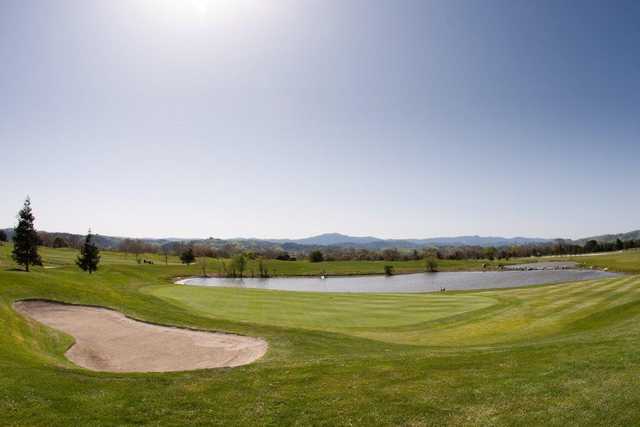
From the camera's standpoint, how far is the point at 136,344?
62.1 ft

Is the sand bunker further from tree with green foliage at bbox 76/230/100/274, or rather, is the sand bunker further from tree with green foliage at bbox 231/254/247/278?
tree with green foliage at bbox 231/254/247/278

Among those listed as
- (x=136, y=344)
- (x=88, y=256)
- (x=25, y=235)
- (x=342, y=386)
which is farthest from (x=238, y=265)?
(x=342, y=386)

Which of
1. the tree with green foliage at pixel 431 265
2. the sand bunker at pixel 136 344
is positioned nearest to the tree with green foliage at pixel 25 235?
the sand bunker at pixel 136 344

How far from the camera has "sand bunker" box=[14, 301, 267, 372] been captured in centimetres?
1636

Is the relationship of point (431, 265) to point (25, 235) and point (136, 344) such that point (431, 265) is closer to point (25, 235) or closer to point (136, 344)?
point (25, 235)

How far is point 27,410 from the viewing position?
29.0ft

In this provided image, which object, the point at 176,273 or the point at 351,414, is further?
the point at 176,273

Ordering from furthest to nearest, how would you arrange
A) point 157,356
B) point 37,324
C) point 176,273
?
point 176,273 → point 37,324 → point 157,356

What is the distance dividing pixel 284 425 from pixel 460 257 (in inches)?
7984

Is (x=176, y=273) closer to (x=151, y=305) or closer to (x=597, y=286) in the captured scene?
(x=151, y=305)

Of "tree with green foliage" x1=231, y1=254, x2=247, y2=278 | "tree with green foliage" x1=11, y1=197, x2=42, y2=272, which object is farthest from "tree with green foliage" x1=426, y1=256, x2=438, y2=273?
"tree with green foliage" x1=11, y1=197, x2=42, y2=272

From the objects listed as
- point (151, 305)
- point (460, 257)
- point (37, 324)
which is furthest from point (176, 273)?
point (460, 257)

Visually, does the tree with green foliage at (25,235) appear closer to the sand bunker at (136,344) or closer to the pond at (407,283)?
the pond at (407,283)

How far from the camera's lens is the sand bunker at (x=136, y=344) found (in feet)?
53.7
